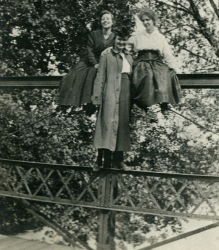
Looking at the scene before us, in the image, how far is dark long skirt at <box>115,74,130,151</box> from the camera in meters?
6.51

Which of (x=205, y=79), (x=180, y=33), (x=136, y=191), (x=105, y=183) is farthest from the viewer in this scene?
(x=180, y=33)

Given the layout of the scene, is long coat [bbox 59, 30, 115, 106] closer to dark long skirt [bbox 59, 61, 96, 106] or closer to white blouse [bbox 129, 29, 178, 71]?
dark long skirt [bbox 59, 61, 96, 106]

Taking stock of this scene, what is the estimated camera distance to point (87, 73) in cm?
686

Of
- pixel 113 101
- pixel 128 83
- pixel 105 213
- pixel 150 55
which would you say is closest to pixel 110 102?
pixel 113 101

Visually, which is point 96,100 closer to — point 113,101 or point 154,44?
point 113,101

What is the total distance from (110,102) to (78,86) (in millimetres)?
639

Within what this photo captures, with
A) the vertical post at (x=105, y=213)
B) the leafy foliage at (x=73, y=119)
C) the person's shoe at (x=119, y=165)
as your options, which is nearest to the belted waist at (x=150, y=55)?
the person's shoe at (x=119, y=165)

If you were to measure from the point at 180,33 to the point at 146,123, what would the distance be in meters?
3.07

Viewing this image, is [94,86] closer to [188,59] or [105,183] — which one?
[105,183]

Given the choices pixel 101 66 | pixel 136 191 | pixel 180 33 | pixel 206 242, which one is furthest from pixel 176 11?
pixel 101 66

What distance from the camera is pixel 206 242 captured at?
15.5 meters

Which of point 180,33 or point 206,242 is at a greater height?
point 180,33

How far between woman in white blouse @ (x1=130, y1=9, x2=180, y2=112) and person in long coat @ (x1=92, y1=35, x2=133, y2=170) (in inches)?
5.9

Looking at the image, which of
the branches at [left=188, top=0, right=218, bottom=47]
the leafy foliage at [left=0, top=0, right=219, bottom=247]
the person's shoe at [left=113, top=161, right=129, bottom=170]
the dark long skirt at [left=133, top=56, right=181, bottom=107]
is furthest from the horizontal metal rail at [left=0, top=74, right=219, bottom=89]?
the branches at [left=188, top=0, right=218, bottom=47]
